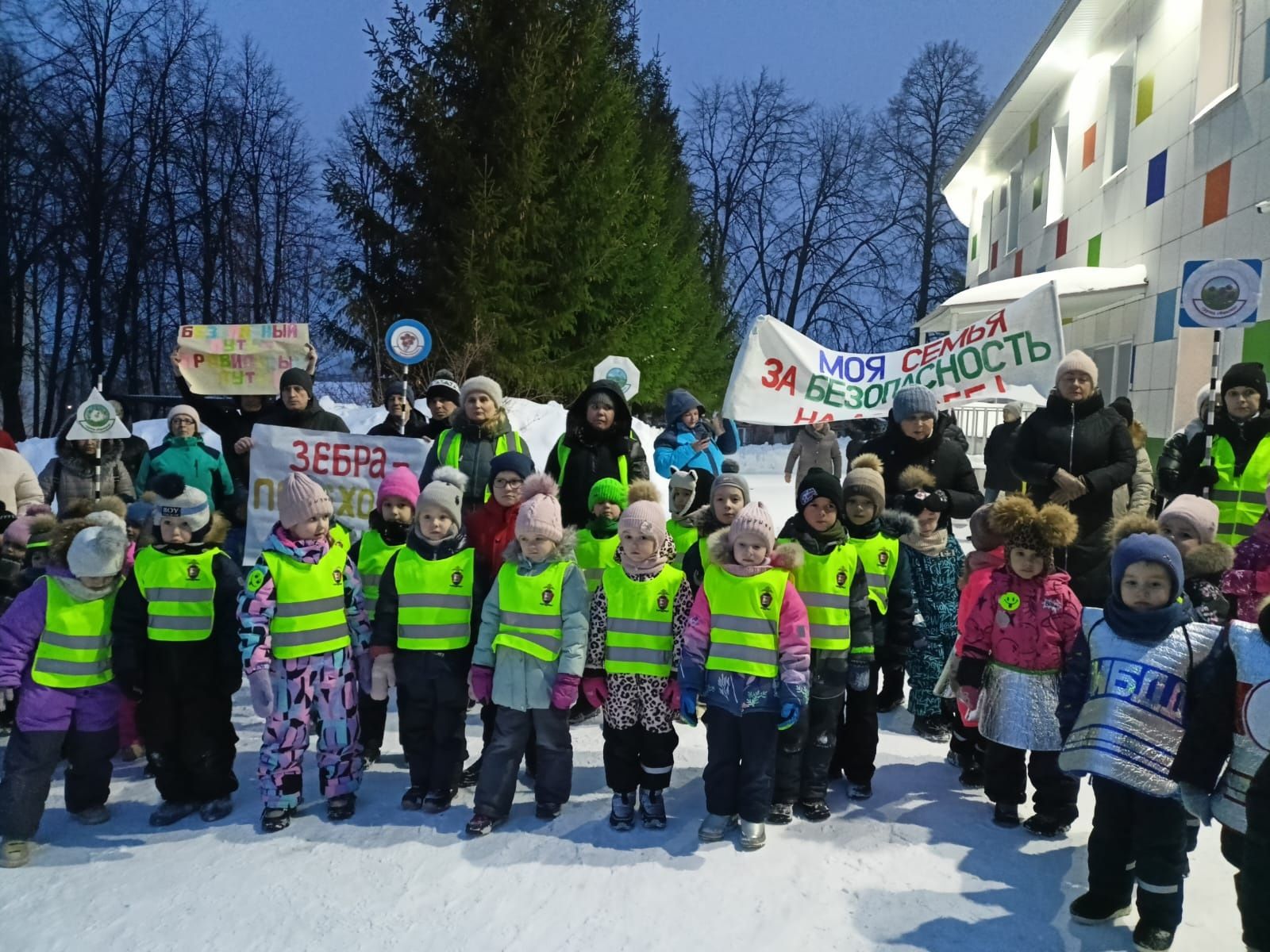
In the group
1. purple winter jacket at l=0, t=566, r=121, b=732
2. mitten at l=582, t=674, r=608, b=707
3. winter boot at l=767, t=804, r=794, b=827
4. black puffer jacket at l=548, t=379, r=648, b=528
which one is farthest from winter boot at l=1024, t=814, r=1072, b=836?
purple winter jacket at l=0, t=566, r=121, b=732

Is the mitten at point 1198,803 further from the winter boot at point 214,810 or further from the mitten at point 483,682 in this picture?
the winter boot at point 214,810

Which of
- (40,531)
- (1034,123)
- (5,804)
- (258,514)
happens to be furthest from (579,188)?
(5,804)

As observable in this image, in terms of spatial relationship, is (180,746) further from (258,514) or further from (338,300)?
(338,300)

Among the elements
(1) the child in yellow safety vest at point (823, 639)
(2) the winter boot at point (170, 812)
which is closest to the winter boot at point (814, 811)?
Answer: (1) the child in yellow safety vest at point (823, 639)

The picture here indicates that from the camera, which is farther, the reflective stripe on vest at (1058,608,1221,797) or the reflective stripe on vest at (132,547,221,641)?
the reflective stripe on vest at (132,547,221,641)

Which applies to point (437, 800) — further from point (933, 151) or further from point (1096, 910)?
point (933, 151)

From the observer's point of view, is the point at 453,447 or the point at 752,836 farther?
the point at 453,447

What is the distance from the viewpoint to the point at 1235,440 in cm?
525

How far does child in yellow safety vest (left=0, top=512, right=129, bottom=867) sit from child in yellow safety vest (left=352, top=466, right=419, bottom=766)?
1.12m

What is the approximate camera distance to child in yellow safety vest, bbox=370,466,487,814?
411cm

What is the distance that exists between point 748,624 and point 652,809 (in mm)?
992

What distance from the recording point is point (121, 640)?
397 cm

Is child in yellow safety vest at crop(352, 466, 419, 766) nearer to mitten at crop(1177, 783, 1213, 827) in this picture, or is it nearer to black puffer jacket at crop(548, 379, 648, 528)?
black puffer jacket at crop(548, 379, 648, 528)

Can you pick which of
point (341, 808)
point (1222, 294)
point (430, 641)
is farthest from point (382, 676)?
point (1222, 294)
